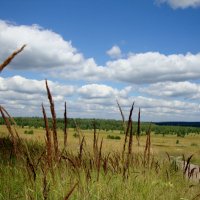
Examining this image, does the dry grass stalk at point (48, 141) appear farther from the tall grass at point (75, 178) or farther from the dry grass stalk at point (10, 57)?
the dry grass stalk at point (10, 57)

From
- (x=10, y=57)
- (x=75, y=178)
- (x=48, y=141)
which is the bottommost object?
(x=75, y=178)

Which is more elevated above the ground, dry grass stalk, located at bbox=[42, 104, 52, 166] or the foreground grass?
dry grass stalk, located at bbox=[42, 104, 52, 166]

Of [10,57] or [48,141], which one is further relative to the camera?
[48,141]

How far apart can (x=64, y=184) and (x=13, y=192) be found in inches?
41.2

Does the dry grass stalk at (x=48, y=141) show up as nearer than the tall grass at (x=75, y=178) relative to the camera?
Yes

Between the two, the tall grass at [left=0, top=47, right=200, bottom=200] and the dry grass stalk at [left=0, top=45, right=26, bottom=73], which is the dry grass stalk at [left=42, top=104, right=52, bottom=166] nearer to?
the tall grass at [left=0, top=47, right=200, bottom=200]

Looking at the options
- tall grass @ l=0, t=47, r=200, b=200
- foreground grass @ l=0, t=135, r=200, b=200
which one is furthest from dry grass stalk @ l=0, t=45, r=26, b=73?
foreground grass @ l=0, t=135, r=200, b=200

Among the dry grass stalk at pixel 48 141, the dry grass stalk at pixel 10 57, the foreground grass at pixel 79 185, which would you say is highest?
the dry grass stalk at pixel 10 57

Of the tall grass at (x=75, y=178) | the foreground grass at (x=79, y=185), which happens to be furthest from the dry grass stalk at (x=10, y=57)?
the foreground grass at (x=79, y=185)

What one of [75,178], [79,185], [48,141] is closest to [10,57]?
[48,141]

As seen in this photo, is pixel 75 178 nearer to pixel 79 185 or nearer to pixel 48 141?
pixel 79 185

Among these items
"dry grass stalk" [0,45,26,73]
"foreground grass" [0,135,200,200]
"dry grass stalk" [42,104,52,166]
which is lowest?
"foreground grass" [0,135,200,200]

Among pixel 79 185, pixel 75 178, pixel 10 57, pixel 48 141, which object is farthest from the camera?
pixel 75 178

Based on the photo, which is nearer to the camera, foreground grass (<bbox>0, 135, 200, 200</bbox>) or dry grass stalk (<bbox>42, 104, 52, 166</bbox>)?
dry grass stalk (<bbox>42, 104, 52, 166</bbox>)
